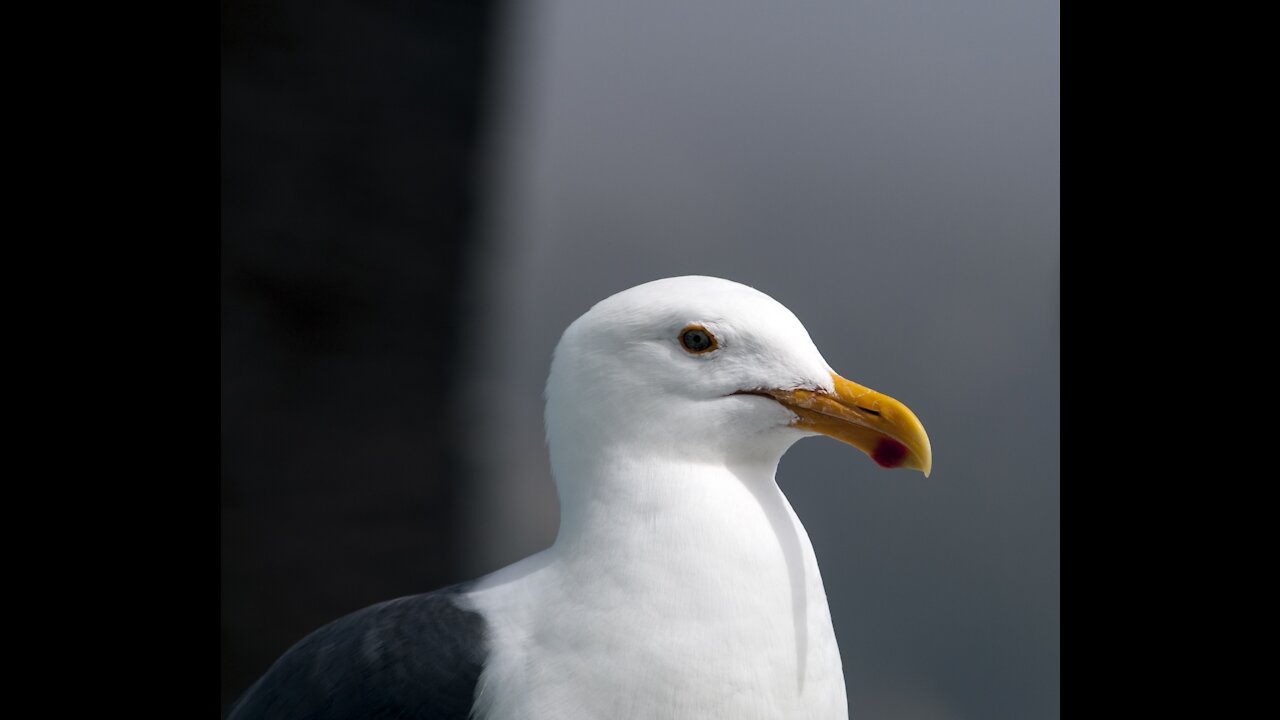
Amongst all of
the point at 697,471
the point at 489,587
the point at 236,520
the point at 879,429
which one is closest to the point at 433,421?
the point at 236,520

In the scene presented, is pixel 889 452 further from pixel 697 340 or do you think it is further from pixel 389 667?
pixel 389 667

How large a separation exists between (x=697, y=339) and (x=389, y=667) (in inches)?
18.5

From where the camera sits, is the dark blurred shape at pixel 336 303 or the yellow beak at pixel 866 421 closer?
the yellow beak at pixel 866 421

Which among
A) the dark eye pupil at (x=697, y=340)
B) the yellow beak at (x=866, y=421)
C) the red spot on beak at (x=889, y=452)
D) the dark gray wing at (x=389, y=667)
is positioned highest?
the dark eye pupil at (x=697, y=340)

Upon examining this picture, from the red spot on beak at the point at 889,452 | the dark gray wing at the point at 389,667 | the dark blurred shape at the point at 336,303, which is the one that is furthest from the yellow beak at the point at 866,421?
the dark blurred shape at the point at 336,303

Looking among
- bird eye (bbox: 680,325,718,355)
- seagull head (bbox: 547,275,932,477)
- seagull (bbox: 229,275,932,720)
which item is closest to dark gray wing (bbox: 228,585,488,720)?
seagull (bbox: 229,275,932,720)

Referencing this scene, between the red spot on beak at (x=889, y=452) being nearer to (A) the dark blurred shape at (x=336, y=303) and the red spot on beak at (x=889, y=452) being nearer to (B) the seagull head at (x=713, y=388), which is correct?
(B) the seagull head at (x=713, y=388)

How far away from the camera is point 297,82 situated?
1702mm

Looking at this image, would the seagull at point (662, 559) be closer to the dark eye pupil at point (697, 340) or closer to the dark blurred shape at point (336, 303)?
the dark eye pupil at point (697, 340)

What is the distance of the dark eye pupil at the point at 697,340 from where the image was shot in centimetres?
97

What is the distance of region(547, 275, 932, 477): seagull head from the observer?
0.95 m

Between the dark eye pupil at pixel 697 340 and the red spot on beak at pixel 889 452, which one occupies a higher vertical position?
the dark eye pupil at pixel 697 340

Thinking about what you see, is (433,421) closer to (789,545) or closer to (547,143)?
(547,143)

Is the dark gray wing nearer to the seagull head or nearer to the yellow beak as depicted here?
the seagull head
